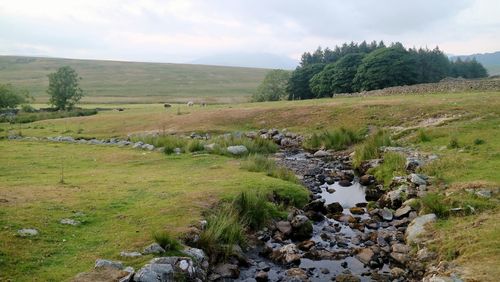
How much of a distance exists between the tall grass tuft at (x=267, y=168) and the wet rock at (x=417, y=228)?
6.77 metres

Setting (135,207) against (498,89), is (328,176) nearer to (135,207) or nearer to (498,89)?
(135,207)

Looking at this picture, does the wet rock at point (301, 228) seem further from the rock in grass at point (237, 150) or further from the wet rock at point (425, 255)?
the rock in grass at point (237, 150)

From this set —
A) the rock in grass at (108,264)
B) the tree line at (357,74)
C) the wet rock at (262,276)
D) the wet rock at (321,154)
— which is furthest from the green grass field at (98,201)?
the tree line at (357,74)

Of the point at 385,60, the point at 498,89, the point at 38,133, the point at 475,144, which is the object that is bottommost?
the point at 38,133

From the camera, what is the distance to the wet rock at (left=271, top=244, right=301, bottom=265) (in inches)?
489

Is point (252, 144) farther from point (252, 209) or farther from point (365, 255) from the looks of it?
point (365, 255)

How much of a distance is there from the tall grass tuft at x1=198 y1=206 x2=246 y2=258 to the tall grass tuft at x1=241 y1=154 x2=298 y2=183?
6.42m

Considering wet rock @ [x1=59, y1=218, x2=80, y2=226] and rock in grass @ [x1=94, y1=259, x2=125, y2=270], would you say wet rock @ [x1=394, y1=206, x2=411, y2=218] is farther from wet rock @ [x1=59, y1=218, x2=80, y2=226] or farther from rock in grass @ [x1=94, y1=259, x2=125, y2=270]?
wet rock @ [x1=59, y1=218, x2=80, y2=226]

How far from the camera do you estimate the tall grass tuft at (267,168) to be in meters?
19.9

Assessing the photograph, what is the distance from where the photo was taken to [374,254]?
1269 centimetres

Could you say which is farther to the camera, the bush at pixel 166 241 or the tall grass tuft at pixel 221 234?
the tall grass tuft at pixel 221 234

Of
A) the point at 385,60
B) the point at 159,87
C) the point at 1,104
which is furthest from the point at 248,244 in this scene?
the point at 159,87

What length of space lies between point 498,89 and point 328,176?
28902mm

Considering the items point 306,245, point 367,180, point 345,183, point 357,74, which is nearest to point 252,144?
point 345,183
